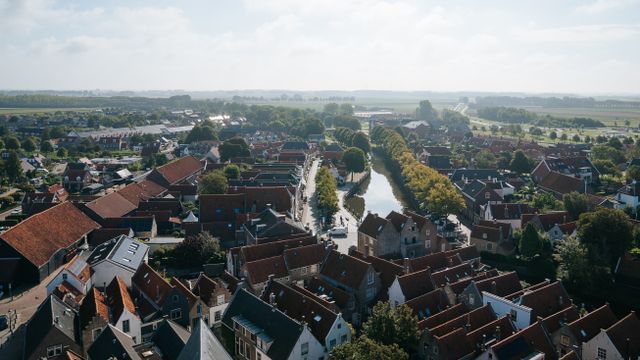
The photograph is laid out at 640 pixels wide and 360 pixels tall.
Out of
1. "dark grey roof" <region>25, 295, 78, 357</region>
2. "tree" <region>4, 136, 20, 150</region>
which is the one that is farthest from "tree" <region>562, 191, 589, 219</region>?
"tree" <region>4, 136, 20, 150</region>

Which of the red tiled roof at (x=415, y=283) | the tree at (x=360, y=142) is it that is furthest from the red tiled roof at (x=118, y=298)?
the tree at (x=360, y=142)

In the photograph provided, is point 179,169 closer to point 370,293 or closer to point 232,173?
point 232,173

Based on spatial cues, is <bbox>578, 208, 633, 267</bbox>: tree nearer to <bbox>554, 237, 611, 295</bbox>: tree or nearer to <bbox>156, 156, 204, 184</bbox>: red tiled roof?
<bbox>554, 237, 611, 295</bbox>: tree

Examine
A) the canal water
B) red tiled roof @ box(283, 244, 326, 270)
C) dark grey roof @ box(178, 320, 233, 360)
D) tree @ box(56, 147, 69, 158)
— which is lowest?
the canal water

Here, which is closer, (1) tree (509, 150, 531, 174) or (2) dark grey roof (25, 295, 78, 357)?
(2) dark grey roof (25, 295, 78, 357)

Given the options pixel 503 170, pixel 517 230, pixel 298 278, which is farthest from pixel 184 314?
pixel 503 170

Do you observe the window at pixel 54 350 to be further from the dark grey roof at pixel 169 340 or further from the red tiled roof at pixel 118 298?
the dark grey roof at pixel 169 340

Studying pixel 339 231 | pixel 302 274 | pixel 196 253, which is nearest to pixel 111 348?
pixel 302 274
